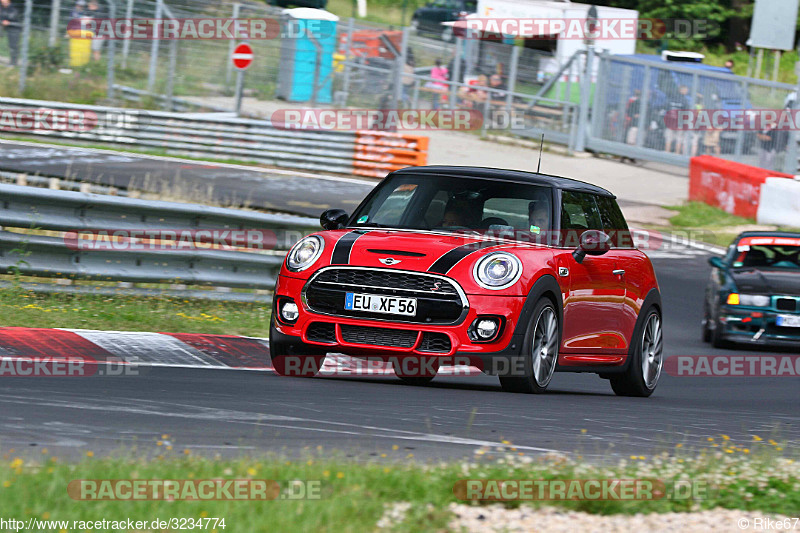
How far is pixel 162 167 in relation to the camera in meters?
23.2

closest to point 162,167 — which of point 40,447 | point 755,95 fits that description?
point 755,95

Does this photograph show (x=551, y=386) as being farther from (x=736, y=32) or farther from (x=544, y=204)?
(x=736, y=32)

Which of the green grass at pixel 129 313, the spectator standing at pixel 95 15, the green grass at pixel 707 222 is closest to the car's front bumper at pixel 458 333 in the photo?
the green grass at pixel 129 313

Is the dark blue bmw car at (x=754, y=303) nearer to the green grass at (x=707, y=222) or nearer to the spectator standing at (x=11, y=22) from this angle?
the green grass at (x=707, y=222)

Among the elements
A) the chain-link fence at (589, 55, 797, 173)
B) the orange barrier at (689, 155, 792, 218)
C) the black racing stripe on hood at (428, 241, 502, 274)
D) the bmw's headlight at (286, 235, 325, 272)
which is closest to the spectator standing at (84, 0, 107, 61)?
the chain-link fence at (589, 55, 797, 173)

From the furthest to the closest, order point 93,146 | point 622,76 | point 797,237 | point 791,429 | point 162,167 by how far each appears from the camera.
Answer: point 622,76 → point 93,146 → point 162,167 → point 797,237 → point 791,429

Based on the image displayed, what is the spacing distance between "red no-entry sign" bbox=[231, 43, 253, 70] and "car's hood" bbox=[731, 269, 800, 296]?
598 inches

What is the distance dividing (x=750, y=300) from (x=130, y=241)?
7107 millimetres

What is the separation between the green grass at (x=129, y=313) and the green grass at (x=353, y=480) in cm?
447

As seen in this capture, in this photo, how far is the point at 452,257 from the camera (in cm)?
809

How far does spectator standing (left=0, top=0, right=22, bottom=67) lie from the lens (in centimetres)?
2528

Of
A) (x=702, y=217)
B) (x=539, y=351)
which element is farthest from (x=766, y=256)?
(x=702, y=217)

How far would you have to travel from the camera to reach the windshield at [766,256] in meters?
15.1

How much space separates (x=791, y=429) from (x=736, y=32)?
4635 centimetres
